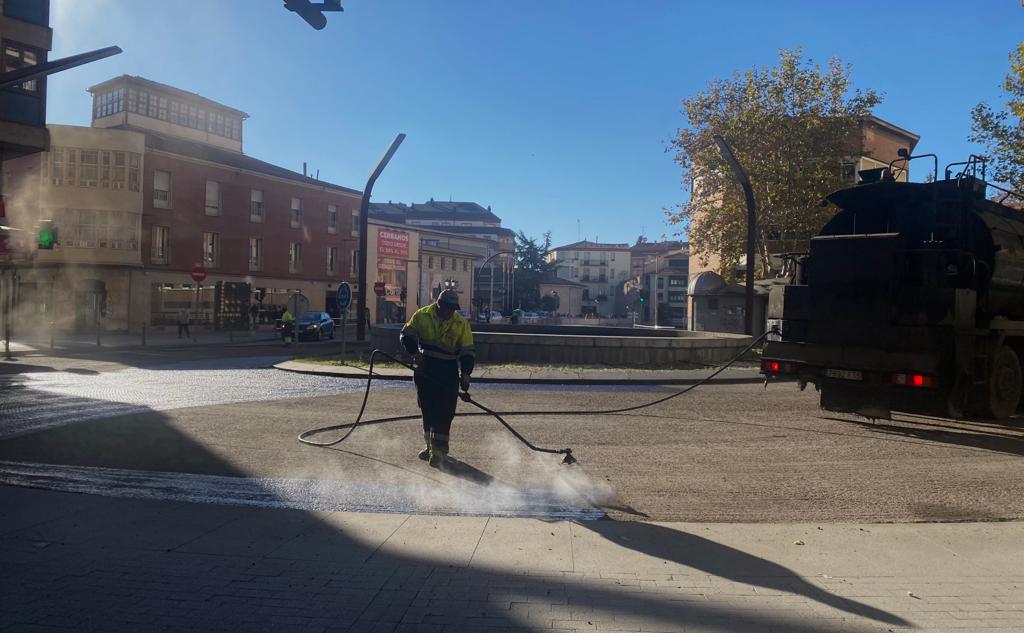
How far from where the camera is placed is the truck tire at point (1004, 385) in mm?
9836

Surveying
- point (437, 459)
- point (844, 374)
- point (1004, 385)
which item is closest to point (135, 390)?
point (437, 459)

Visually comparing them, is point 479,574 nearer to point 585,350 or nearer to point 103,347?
point 585,350

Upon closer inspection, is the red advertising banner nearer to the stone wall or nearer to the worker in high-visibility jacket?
the stone wall

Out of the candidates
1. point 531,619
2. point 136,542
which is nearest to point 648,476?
point 531,619

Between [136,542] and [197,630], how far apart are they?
1582 millimetres

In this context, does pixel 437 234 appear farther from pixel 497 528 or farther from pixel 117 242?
pixel 497 528

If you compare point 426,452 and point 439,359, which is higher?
point 439,359

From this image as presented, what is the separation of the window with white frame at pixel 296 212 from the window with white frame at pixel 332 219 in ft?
8.94

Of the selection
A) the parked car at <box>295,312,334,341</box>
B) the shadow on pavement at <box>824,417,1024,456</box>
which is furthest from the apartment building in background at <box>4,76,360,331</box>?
the shadow on pavement at <box>824,417,1024,456</box>

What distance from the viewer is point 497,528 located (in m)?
5.28

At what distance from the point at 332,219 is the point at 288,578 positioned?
164 feet

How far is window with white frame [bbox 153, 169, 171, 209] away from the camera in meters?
39.1

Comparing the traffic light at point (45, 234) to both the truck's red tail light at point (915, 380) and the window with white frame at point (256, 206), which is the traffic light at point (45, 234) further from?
the window with white frame at point (256, 206)

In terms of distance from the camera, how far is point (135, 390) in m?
13.1
